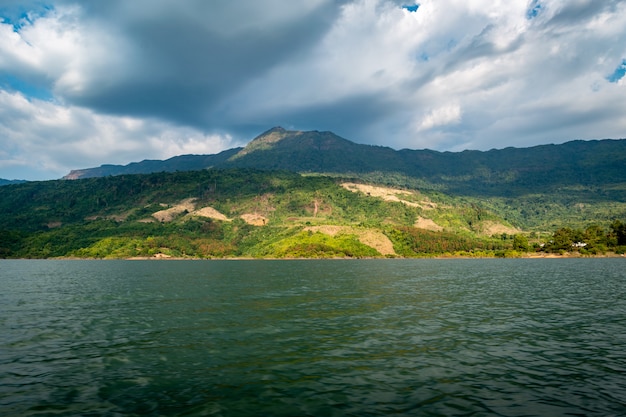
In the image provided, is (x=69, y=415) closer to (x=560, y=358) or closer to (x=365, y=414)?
(x=365, y=414)

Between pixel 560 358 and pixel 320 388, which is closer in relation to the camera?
pixel 320 388

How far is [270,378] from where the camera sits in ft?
89.0

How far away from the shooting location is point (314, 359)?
31.7m

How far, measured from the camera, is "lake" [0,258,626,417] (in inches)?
882

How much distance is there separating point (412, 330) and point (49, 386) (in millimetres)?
32842

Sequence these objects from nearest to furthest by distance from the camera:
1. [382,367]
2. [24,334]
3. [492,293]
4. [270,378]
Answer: [270,378], [382,367], [24,334], [492,293]

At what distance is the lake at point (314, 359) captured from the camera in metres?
22.4

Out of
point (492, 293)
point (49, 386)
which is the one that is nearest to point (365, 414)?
point (49, 386)

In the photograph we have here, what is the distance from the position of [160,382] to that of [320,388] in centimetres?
1084

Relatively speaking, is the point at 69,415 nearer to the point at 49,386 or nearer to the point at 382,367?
the point at 49,386

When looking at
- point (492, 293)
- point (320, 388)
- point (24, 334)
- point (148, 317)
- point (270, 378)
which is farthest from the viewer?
point (492, 293)

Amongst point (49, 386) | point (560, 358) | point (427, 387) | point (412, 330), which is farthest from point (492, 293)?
point (49, 386)

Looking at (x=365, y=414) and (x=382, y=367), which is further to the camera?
(x=382, y=367)

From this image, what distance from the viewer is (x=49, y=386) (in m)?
25.5
